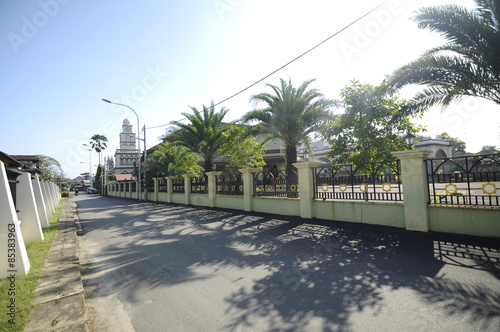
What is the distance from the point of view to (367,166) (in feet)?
28.1

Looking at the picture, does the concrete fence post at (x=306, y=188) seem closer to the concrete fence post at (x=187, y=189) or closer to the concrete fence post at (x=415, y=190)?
the concrete fence post at (x=415, y=190)

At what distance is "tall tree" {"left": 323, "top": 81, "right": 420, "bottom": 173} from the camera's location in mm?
8336

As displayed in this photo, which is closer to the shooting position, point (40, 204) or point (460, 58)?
point (460, 58)

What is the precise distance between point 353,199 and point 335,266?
3869 mm

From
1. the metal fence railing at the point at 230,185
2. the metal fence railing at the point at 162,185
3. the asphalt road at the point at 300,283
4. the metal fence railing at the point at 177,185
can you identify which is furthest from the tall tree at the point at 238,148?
the asphalt road at the point at 300,283

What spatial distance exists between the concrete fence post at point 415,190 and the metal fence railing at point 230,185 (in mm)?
7691

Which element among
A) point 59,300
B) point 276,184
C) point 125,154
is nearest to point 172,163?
point 276,184

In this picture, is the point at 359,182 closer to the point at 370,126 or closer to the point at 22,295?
the point at 370,126

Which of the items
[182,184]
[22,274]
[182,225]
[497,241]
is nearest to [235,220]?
[182,225]

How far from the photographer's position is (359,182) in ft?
26.4

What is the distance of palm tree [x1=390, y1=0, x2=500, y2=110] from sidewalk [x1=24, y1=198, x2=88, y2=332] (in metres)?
8.99

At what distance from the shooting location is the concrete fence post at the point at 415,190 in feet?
21.1

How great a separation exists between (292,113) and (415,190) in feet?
25.7

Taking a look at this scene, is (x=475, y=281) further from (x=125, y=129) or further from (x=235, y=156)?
(x=125, y=129)
